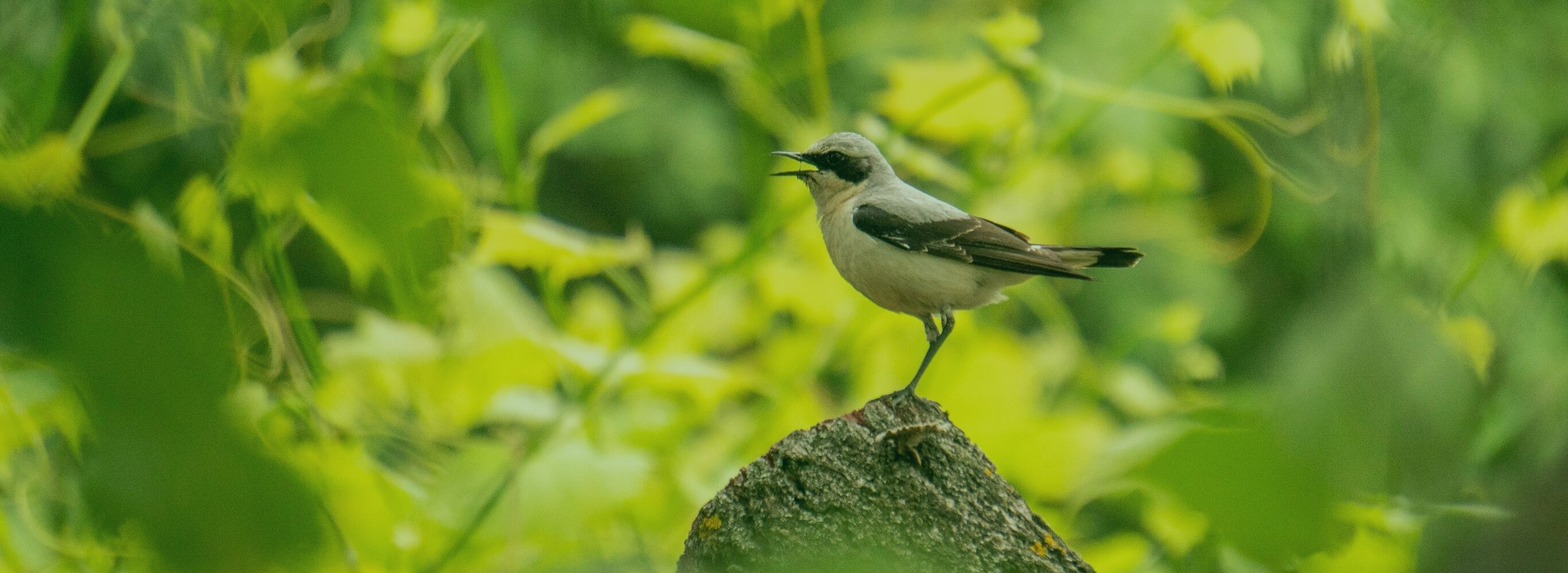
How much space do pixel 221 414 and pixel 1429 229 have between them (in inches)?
161

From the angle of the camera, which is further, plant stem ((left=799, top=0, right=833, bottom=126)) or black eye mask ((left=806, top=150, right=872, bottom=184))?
plant stem ((left=799, top=0, right=833, bottom=126))

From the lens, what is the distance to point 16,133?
464 millimetres

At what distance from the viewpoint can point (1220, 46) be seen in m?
2.14

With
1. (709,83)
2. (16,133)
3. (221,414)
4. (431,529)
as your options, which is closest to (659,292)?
(431,529)

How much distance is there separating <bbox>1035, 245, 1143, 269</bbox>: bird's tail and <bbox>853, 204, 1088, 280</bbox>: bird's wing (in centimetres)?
2

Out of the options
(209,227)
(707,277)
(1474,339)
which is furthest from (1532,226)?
(209,227)

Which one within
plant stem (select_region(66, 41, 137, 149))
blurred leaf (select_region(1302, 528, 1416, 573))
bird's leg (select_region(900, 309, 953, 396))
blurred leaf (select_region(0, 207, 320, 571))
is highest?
plant stem (select_region(66, 41, 137, 149))

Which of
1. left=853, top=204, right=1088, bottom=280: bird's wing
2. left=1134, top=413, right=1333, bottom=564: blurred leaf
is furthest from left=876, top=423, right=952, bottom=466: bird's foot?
left=1134, top=413, right=1333, bottom=564: blurred leaf

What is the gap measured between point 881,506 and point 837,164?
2.84ft

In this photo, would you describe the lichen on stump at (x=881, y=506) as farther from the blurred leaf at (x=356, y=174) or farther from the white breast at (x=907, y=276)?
the blurred leaf at (x=356, y=174)

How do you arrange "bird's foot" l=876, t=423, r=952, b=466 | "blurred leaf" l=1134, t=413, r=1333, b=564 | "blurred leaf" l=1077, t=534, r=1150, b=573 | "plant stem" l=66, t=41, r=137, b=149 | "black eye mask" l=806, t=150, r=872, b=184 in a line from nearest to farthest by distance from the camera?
"blurred leaf" l=1134, t=413, r=1333, b=564, "bird's foot" l=876, t=423, r=952, b=466, "plant stem" l=66, t=41, r=137, b=149, "black eye mask" l=806, t=150, r=872, b=184, "blurred leaf" l=1077, t=534, r=1150, b=573

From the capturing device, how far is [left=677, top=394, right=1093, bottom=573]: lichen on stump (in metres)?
1.15

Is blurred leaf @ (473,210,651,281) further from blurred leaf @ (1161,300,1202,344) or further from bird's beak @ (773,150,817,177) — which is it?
blurred leaf @ (1161,300,1202,344)

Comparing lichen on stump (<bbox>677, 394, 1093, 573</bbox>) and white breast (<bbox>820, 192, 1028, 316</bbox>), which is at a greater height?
white breast (<bbox>820, 192, 1028, 316</bbox>)
